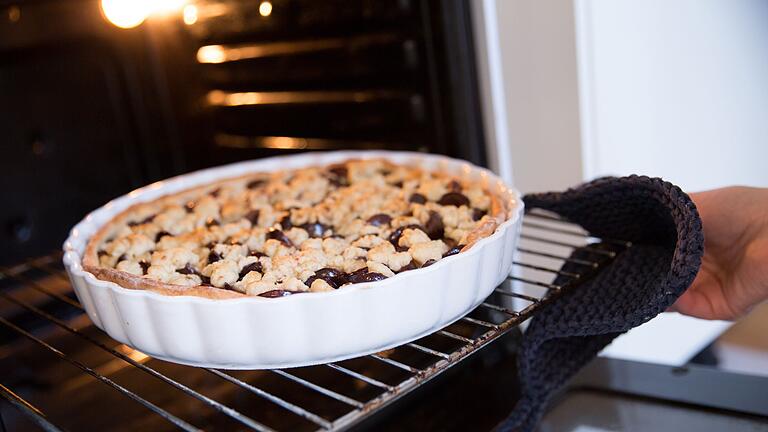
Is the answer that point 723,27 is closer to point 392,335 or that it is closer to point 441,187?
point 441,187

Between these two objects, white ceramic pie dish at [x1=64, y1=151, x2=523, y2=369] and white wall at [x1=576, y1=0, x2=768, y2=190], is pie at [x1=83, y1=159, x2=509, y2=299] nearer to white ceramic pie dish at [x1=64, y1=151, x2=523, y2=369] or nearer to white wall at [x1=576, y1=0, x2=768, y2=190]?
white ceramic pie dish at [x1=64, y1=151, x2=523, y2=369]

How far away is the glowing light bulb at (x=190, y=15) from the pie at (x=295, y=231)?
405 mm

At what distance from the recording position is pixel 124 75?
4.09 ft

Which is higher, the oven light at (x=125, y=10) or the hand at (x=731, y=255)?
the oven light at (x=125, y=10)

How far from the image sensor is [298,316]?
62 cm

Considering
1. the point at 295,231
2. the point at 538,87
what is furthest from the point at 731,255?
the point at 295,231

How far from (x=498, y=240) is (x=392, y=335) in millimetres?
138

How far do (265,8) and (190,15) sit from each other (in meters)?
0.16

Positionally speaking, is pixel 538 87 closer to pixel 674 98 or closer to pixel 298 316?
pixel 674 98

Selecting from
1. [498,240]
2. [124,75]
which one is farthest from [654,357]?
[124,75]

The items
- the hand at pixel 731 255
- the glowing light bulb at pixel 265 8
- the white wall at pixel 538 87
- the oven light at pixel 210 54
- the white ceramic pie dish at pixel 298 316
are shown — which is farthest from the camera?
the oven light at pixel 210 54

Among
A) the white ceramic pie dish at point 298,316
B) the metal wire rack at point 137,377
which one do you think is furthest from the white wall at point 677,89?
the white ceramic pie dish at point 298,316

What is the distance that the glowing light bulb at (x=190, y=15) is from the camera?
1307mm

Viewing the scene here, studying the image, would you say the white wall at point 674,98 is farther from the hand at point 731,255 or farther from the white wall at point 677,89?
the hand at point 731,255
